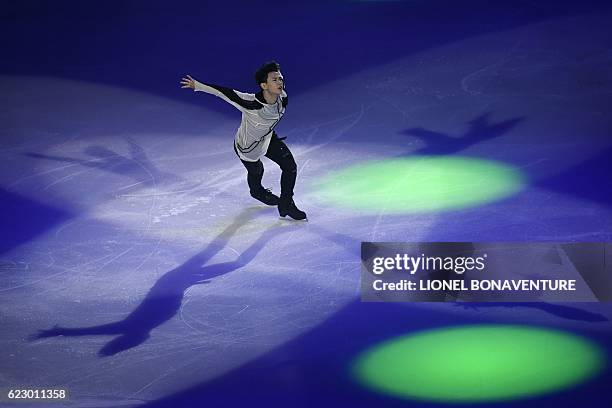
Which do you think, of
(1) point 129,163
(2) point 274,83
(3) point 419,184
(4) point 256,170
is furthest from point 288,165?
(1) point 129,163

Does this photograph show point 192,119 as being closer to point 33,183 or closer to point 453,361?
point 33,183

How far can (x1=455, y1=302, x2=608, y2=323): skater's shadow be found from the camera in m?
5.67

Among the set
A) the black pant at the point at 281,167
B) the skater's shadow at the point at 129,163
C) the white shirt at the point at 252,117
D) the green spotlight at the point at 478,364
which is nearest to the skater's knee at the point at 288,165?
the black pant at the point at 281,167

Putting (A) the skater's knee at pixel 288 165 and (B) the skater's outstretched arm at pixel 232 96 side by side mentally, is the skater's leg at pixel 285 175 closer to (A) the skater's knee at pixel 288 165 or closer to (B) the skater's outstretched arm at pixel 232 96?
(A) the skater's knee at pixel 288 165

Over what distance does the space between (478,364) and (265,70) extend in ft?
6.35

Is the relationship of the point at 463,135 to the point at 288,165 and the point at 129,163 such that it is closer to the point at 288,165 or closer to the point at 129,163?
the point at 288,165

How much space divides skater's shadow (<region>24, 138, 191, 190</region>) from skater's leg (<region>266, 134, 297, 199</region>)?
21.1 inches

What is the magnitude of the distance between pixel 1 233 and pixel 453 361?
2547 millimetres

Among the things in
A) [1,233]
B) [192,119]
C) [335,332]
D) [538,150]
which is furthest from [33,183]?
[538,150]

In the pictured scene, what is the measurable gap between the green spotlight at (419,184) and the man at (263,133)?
0.19m

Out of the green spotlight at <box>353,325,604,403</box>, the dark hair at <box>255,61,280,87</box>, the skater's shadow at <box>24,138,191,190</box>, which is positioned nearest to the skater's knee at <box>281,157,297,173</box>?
the dark hair at <box>255,61,280,87</box>

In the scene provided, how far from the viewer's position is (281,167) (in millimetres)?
6266

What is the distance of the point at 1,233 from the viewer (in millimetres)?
6145

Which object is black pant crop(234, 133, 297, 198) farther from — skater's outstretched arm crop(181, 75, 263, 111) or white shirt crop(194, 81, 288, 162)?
skater's outstretched arm crop(181, 75, 263, 111)
